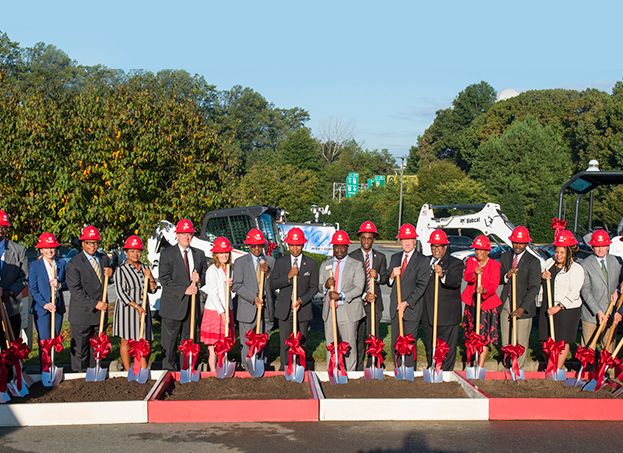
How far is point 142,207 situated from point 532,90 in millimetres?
72157

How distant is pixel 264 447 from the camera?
5.32m

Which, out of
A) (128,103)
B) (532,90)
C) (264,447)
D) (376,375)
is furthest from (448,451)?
(532,90)

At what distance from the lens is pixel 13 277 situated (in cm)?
732

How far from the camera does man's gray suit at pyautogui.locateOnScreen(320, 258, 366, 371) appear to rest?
762cm

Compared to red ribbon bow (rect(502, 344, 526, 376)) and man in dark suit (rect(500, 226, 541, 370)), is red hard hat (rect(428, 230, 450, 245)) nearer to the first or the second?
man in dark suit (rect(500, 226, 541, 370))

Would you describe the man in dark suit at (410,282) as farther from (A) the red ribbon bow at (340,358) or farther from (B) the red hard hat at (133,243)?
(B) the red hard hat at (133,243)

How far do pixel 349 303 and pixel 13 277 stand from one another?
13.5 feet

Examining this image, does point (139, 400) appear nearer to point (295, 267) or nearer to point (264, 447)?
point (264, 447)

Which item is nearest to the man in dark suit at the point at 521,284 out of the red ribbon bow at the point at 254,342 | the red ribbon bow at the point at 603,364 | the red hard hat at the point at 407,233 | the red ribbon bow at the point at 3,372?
the red ribbon bow at the point at 603,364

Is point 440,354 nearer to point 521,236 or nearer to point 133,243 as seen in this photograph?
point 521,236

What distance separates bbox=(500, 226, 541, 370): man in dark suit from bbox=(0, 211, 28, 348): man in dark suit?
19.8 feet

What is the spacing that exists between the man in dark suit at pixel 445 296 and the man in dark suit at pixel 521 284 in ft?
2.17

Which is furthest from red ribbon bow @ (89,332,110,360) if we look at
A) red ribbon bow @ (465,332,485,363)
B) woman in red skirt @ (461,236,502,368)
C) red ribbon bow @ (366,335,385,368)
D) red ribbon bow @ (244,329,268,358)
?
woman in red skirt @ (461,236,502,368)

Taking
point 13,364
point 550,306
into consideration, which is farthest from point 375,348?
point 13,364
